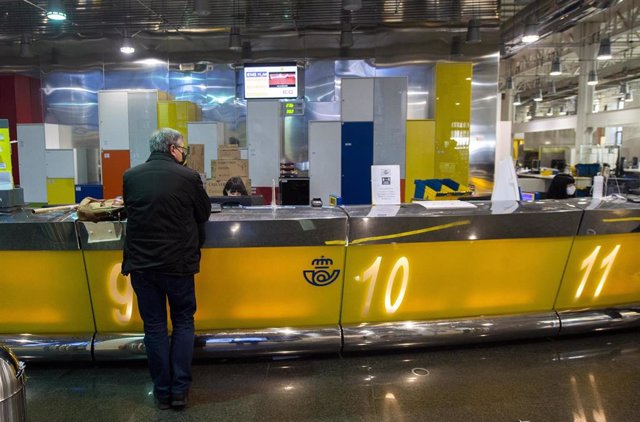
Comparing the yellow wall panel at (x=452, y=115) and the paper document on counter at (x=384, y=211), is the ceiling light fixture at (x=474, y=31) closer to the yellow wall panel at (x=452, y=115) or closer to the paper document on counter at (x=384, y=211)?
the yellow wall panel at (x=452, y=115)

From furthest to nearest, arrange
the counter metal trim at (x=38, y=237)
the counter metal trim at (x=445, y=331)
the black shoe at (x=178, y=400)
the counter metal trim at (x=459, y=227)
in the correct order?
1. the counter metal trim at (x=445, y=331)
2. the counter metal trim at (x=459, y=227)
3. the counter metal trim at (x=38, y=237)
4. the black shoe at (x=178, y=400)

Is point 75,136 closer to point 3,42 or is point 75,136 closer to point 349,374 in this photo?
point 3,42

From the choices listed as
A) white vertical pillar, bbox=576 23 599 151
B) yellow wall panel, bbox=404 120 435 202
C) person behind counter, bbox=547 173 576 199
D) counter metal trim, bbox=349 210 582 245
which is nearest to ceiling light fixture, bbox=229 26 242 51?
yellow wall panel, bbox=404 120 435 202

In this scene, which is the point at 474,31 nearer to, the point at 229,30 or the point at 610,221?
the point at 229,30

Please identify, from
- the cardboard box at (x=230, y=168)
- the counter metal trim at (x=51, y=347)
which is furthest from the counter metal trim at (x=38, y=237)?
the cardboard box at (x=230, y=168)

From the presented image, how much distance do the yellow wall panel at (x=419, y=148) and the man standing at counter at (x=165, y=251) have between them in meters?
6.25

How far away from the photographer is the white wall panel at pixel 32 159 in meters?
8.91

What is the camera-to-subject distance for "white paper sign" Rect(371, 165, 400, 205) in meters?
3.74

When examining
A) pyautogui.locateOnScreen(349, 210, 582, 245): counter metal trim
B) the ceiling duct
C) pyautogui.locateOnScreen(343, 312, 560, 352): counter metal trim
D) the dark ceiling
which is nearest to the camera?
pyautogui.locateOnScreen(349, 210, 582, 245): counter metal trim

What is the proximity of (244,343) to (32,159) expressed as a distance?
25.6 ft

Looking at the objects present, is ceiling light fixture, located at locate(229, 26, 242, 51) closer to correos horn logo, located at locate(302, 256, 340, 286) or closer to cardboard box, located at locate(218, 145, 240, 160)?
cardboard box, located at locate(218, 145, 240, 160)

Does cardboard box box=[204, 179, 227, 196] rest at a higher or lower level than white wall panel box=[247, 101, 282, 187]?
lower

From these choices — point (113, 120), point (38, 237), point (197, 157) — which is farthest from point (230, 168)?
point (38, 237)

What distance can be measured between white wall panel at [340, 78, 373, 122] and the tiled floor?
216 inches
